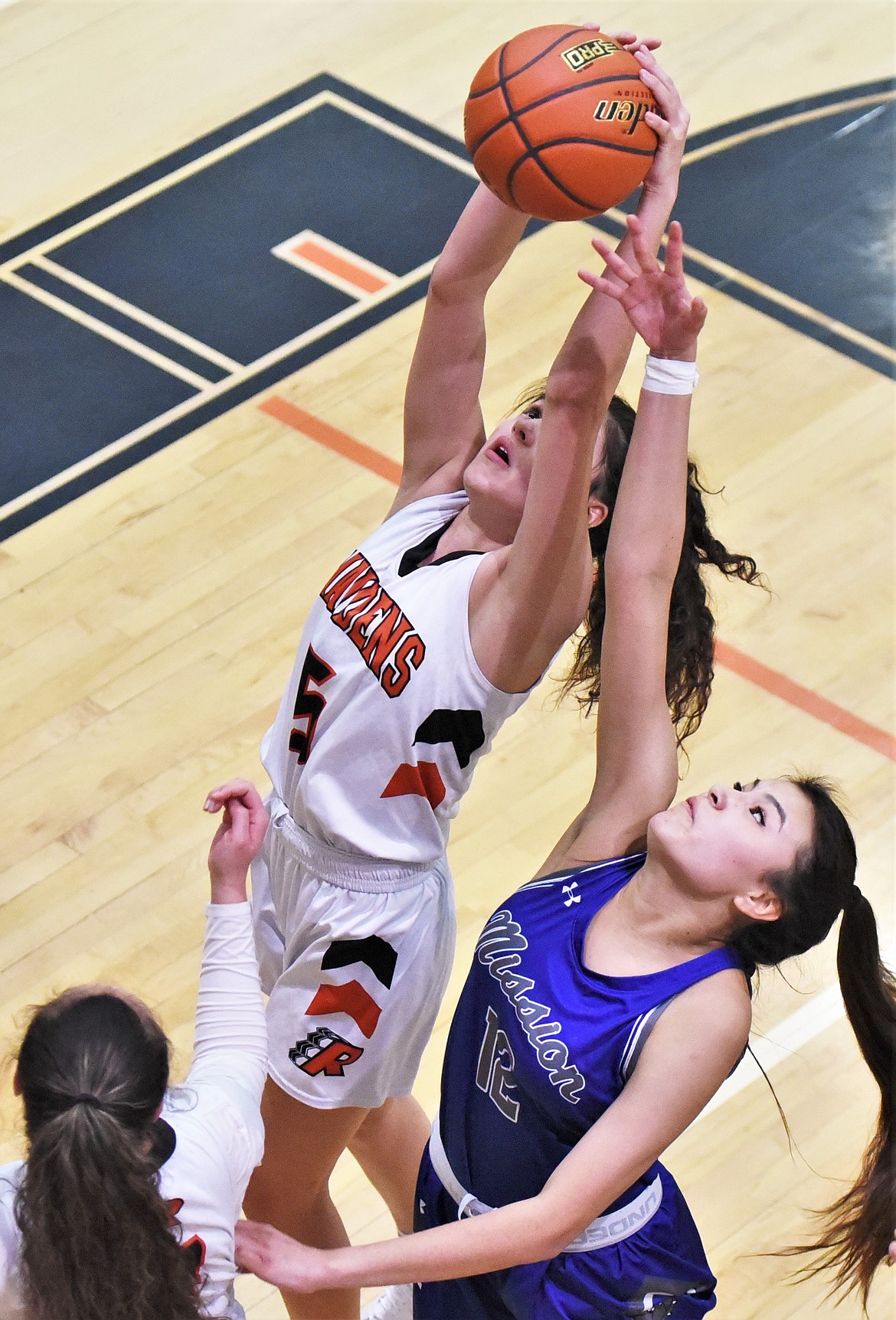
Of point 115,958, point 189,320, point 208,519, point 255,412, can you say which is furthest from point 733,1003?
point 189,320

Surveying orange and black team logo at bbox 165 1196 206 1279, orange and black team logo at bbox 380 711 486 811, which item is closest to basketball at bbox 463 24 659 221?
orange and black team logo at bbox 380 711 486 811

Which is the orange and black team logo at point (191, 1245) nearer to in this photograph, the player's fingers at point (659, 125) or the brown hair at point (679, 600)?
the brown hair at point (679, 600)

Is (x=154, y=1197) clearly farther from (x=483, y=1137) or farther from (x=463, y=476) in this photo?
(x=463, y=476)

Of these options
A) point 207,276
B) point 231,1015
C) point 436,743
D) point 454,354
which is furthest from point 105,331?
point 231,1015

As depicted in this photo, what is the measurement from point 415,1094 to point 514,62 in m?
2.22

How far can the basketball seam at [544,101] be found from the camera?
9.18ft

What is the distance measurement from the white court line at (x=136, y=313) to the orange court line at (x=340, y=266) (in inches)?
22.8

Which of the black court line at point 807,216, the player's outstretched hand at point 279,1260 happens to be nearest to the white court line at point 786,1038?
the player's outstretched hand at point 279,1260

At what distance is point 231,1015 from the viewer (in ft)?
8.51

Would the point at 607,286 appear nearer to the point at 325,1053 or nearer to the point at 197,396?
the point at 325,1053

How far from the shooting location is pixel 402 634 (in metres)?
2.98

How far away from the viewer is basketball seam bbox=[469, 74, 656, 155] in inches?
110

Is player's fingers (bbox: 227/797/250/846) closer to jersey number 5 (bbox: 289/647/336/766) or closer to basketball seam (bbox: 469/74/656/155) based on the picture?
jersey number 5 (bbox: 289/647/336/766)

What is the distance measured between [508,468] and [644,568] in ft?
1.38
